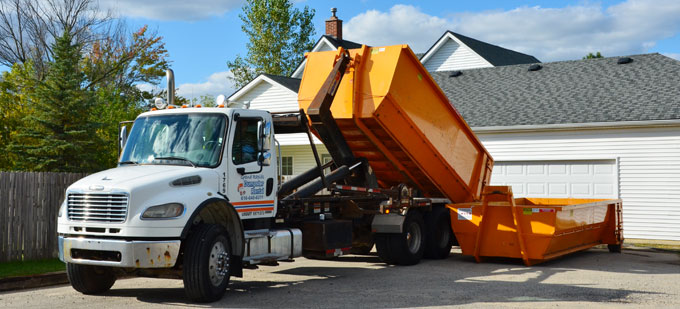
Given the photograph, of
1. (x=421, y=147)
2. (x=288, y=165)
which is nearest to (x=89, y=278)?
(x=421, y=147)

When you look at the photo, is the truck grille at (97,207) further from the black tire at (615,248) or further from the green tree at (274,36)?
the green tree at (274,36)

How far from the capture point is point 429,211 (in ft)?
46.9

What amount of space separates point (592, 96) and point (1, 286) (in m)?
16.8

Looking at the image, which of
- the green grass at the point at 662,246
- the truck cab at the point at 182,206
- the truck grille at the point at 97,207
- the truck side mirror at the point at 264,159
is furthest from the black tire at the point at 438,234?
the truck grille at the point at 97,207

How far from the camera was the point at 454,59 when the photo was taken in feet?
102

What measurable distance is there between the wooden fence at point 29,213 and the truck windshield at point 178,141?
137 inches

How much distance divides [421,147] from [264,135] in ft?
13.0

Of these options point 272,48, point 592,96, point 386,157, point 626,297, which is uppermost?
point 272,48

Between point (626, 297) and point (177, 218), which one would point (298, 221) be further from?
point (626, 297)

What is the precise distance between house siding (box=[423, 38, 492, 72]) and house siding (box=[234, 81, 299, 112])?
25.9 feet

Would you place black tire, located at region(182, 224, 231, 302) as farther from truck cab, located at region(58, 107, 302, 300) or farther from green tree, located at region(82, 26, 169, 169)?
green tree, located at region(82, 26, 169, 169)

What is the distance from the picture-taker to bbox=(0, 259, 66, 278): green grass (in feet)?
36.8

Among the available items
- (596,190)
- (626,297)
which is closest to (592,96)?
(596,190)

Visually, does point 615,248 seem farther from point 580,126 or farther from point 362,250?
point 362,250
